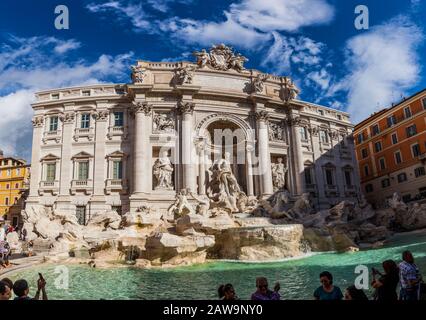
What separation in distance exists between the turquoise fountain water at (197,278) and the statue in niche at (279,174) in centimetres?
1317

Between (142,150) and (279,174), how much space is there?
448 inches

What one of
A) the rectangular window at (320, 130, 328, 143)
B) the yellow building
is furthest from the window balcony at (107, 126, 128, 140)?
the yellow building

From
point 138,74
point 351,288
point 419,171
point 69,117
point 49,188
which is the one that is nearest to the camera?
point 351,288

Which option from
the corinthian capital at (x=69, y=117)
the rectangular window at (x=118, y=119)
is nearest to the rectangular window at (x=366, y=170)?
the rectangular window at (x=118, y=119)

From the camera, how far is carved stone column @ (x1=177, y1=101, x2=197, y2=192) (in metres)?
23.7

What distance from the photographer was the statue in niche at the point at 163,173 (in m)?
23.9

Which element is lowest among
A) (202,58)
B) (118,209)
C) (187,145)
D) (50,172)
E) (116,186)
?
(118,209)

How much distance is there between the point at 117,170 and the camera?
24531mm

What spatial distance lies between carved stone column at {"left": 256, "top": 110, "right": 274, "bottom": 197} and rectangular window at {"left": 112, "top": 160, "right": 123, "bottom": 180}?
10627 mm

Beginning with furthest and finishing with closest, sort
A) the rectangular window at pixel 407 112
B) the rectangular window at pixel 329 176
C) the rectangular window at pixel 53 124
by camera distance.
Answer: the rectangular window at pixel 407 112 < the rectangular window at pixel 329 176 < the rectangular window at pixel 53 124

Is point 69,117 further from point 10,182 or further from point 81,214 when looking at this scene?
point 10,182

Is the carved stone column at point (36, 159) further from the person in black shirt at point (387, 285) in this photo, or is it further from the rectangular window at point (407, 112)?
the rectangular window at point (407, 112)

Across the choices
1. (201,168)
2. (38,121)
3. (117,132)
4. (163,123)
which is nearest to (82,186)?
(117,132)
